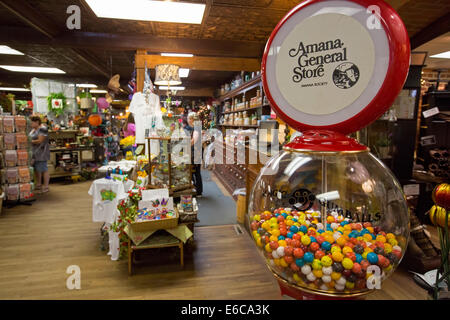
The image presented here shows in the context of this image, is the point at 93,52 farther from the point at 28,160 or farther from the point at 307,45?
the point at 307,45

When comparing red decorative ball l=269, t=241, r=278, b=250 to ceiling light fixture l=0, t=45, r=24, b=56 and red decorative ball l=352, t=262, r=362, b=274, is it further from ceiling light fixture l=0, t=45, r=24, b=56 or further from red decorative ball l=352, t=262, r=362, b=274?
ceiling light fixture l=0, t=45, r=24, b=56

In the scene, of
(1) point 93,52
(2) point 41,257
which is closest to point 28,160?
(1) point 93,52

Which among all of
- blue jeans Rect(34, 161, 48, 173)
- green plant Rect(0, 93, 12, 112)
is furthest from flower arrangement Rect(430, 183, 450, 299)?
green plant Rect(0, 93, 12, 112)

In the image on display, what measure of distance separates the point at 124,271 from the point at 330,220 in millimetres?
2650

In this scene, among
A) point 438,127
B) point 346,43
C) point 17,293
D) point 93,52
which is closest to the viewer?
point 346,43

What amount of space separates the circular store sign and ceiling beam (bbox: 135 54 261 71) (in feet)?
12.7

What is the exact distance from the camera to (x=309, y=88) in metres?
0.70

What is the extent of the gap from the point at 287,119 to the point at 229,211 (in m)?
4.26

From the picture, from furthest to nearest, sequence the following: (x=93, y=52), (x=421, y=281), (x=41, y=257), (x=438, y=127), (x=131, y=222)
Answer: (x=93, y=52) → (x=438, y=127) → (x=41, y=257) → (x=131, y=222) → (x=421, y=281)

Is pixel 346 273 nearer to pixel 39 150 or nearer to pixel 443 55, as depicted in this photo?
pixel 443 55

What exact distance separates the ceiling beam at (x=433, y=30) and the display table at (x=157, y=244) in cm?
365

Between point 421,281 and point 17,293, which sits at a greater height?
point 421,281

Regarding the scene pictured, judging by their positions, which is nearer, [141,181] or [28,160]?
[141,181]

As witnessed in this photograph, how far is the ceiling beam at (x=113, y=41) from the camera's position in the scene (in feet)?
13.0
